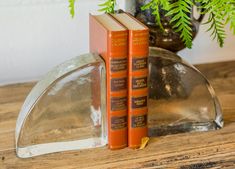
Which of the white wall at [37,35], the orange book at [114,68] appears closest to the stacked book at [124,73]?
the orange book at [114,68]

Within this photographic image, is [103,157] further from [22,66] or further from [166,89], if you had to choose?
[22,66]

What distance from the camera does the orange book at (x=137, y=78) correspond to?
2.80 feet

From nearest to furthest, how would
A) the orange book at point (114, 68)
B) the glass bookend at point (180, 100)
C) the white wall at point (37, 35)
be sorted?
1. the orange book at point (114, 68)
2. the glass bookend at point (180, 100)
3. the white wall at point (37, 35)

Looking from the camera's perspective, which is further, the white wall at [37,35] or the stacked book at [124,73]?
the white wall at [37,35]

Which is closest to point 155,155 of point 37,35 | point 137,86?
point 137,86

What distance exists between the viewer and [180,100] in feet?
3.34

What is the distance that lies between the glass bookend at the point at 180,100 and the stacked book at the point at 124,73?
87 mm

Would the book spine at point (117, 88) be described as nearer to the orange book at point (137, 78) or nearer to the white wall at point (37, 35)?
the orange book at point (137, 78)

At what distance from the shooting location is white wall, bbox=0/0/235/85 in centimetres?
124

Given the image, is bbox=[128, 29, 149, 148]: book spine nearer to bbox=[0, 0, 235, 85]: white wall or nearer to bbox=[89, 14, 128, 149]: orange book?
bbox=[89, 14, 128, 149]: orange book

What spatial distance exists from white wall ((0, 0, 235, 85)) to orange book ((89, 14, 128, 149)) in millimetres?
368

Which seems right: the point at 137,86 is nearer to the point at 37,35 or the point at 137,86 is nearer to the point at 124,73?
the point at 124,73

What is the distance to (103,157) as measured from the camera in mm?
883

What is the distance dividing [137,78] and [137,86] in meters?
0.02
